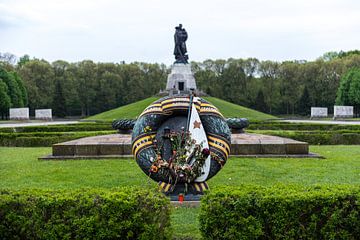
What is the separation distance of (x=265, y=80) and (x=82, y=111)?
2869 centimetres

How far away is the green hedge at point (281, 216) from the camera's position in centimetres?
398

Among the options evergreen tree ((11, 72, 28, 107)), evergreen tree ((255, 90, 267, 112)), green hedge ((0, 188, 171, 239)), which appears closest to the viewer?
green hedge ((0, 188, 171, 239))

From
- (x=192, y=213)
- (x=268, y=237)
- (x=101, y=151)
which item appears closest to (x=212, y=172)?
(x=192, y=213)

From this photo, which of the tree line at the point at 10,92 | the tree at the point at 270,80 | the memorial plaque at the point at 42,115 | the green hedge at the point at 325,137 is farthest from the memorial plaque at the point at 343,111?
the tree line at the point at 10,92

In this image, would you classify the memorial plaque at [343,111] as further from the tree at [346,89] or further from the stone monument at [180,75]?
the stone monument at [180,75]

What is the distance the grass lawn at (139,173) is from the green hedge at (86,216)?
6.44 ft

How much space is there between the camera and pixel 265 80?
59.2 meters

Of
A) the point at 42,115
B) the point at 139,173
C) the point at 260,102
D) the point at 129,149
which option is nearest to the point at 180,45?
the point at 42,115

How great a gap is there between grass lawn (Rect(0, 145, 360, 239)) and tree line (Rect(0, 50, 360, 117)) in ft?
143

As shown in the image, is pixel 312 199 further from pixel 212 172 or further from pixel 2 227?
pixel 2 227

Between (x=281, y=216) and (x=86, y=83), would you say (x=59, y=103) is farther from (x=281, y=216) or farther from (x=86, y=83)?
(x=281, y=216)

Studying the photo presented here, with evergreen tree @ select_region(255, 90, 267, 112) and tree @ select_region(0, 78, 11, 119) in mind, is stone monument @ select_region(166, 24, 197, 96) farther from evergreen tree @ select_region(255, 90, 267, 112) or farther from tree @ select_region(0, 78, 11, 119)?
tree @ select_region(0, 78, 11, 119)

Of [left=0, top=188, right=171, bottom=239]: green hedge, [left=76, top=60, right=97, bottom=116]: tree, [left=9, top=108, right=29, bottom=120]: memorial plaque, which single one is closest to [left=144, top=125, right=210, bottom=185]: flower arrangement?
[left=0, top=188, right=171, bottom=239]: green hedge

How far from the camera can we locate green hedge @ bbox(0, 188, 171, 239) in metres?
3.90
